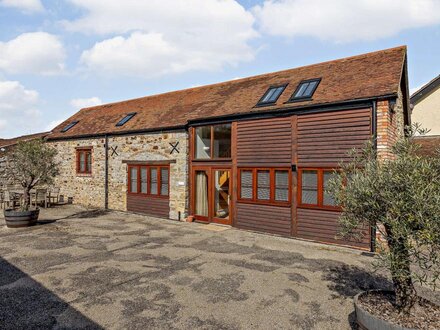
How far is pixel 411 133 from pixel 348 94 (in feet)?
16.4

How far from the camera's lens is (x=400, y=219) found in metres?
3.81

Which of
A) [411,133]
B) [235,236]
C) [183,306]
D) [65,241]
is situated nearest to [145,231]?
[65,241]

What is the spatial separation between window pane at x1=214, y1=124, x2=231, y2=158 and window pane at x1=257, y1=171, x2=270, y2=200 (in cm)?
168

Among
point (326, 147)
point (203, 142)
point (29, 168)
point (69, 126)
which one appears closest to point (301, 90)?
point (326, 147)

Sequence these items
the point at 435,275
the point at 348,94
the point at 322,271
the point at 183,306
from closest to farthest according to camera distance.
Result: the point at 435,275 → the point at 183,306 → the point at 322,271 → the point at 348,94

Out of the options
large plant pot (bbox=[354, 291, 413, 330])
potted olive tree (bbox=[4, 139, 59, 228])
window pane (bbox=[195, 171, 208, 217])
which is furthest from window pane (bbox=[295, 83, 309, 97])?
potted olive tree (bbox=[4, 139, 59, 228])

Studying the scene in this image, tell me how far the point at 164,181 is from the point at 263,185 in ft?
16.6

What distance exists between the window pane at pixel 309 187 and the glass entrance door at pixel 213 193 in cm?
312

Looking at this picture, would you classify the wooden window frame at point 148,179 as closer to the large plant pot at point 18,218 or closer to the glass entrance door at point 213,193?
the glass entrance door at point 213,193

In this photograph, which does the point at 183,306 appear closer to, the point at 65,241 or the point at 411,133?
the point at 411,133

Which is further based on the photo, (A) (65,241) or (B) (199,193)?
(B) (199,193)

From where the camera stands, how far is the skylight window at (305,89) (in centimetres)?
1034

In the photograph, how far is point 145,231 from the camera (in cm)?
1113

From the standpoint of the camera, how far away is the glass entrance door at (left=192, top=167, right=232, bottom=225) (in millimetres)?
12258
